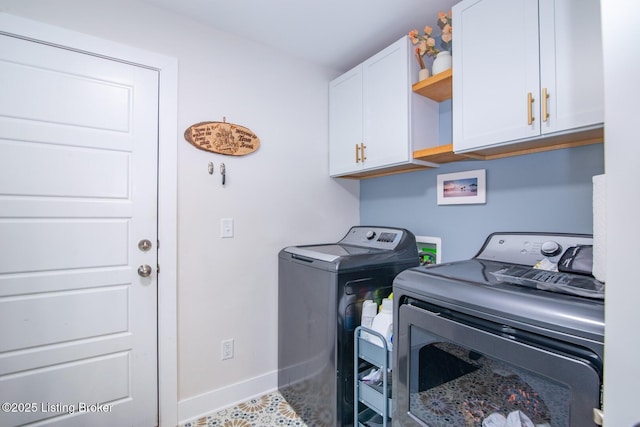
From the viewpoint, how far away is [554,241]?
4.08 ft

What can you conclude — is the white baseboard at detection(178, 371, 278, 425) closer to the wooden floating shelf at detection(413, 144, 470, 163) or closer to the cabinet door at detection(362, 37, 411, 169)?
the cabinet door at detection(362, 37, 411, 169)

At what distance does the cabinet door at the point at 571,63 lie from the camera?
97 centimetres

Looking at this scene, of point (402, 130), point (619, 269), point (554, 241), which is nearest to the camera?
point (619, 269)

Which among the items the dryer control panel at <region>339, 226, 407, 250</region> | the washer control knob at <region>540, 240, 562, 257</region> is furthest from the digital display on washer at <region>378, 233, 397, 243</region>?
the washer control knob at <region>540, 240, 562, 257</region>

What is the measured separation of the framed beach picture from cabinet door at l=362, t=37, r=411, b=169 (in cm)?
34

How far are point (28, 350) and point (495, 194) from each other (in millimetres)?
2395

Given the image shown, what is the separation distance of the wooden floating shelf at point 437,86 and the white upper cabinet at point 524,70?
0.25 feet

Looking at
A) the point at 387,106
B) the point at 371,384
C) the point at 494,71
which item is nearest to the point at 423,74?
the point at 387,106

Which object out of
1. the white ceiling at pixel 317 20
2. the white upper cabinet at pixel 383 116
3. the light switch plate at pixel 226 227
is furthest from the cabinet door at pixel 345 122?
the light switch plate at pixel 226 227

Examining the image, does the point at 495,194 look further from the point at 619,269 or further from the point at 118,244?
the point at 118,244

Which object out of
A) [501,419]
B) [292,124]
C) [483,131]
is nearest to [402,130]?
[483,131]

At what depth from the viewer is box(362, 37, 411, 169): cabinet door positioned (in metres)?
1.62

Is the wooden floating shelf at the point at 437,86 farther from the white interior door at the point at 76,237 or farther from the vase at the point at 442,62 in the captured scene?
the white interior door at the point at 76,237

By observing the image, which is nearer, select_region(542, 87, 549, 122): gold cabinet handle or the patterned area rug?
select_region(542, 87, 549, 122): gold cabinet handle
